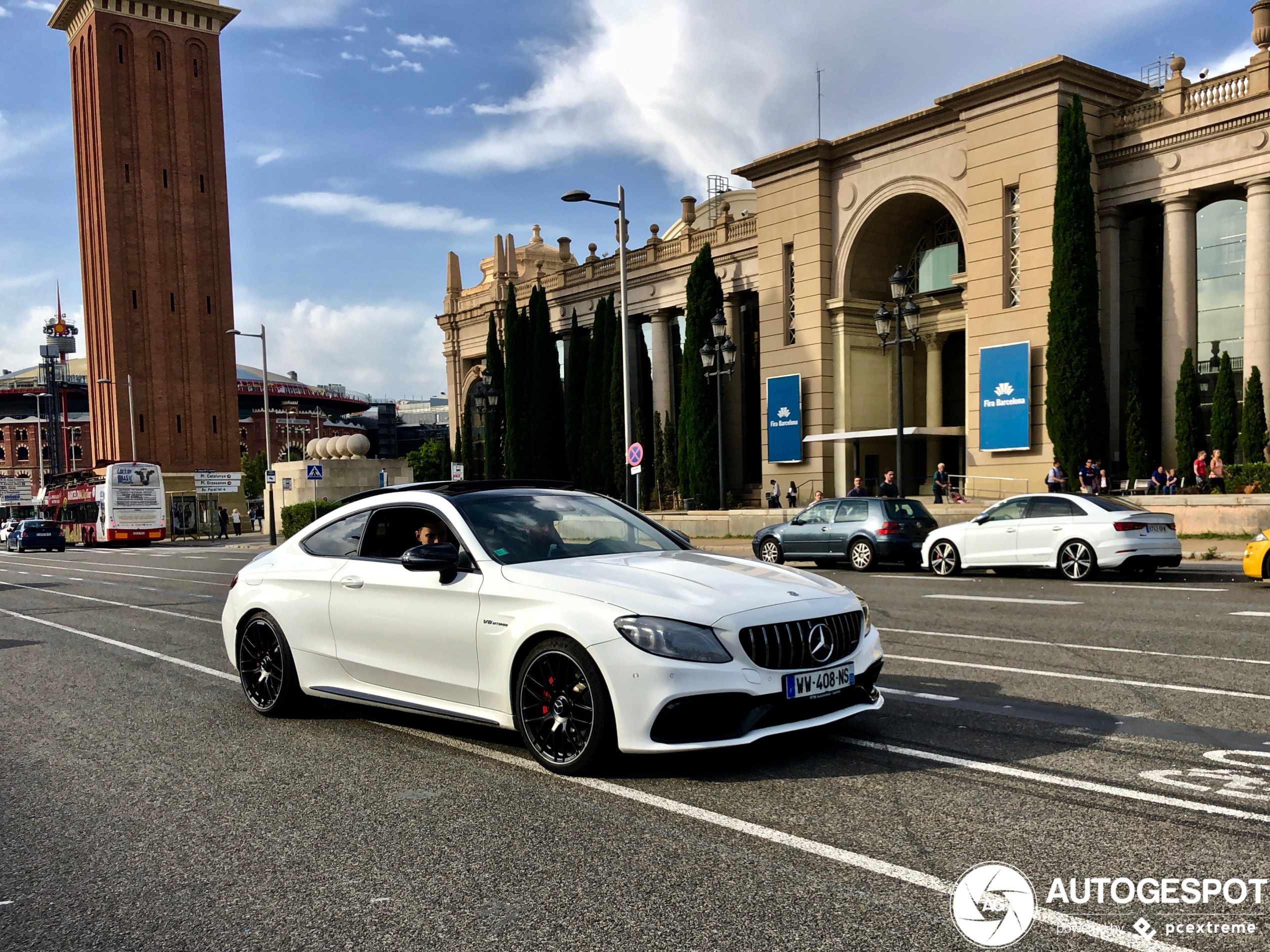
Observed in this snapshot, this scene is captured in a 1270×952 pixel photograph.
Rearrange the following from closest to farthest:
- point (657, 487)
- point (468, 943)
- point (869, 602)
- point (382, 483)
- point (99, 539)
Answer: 1. point (468, 943)
2. point (869, 602)
3. point (382, 483)
4. point (657, 487)
5. point (99, 539)

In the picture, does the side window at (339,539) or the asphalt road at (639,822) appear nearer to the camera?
Result: the asphalt road at (639,822)

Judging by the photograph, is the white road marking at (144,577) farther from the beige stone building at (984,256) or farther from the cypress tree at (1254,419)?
the cypress tree at (1254,419)

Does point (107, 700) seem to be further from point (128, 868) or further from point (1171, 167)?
point (1171, 167)

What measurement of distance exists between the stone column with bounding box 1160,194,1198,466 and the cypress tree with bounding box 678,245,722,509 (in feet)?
53.7

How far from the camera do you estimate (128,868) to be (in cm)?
451

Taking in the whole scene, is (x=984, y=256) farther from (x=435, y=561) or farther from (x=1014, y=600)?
(x=435, y=561)

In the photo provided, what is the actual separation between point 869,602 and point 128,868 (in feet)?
36.5

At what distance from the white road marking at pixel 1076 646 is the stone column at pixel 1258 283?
22850 millimetres

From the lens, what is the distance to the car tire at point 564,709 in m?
5.36

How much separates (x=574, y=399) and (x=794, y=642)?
4652 centimetres

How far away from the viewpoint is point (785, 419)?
4097cm

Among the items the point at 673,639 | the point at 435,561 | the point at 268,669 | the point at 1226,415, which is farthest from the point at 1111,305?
the point at 673,639

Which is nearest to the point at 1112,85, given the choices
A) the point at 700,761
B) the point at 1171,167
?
the point at 1171,167

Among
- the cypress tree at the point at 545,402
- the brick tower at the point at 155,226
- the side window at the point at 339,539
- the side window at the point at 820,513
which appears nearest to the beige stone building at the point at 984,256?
the cypress tree at the point at 545,402
